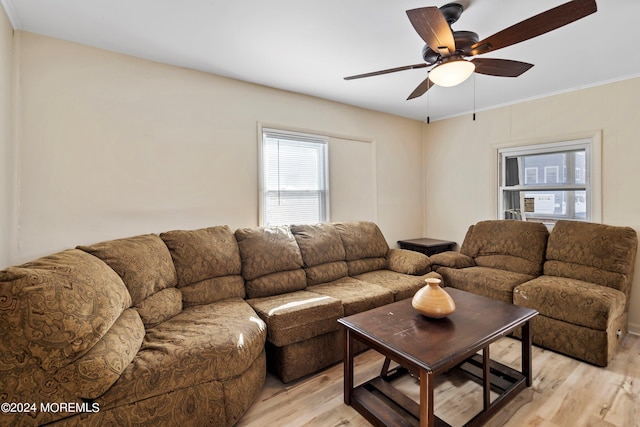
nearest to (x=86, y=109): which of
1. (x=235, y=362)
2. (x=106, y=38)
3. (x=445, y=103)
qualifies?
(x=106, y=38)

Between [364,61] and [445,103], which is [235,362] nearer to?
[364,61]

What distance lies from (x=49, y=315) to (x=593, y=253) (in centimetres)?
412

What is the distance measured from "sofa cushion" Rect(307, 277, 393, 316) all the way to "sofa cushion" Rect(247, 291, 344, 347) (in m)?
0.13

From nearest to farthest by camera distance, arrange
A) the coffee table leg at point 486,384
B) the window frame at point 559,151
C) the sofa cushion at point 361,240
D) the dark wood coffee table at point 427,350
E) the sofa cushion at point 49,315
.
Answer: the sofa cushion at point 49,315, the dark wood coffee table at point 427,350, the coffee table leg at point 486,384, the window frame at point 559,151, the sofa cushion at point 361,240

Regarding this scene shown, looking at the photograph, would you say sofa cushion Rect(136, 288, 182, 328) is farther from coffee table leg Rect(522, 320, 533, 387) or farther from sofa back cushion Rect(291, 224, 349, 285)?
coffee table leg Rect(522, 320, 533, 387)

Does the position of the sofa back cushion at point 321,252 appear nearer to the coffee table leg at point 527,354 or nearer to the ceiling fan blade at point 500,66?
the coffee table leg at point 527,354

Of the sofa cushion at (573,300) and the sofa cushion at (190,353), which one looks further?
the sofa cushion at (573,300)

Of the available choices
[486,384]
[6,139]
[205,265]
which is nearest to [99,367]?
[205,265]

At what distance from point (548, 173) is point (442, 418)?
323 cm

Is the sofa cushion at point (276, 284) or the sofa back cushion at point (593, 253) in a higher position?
the sofa back cushion at point (593, 253)

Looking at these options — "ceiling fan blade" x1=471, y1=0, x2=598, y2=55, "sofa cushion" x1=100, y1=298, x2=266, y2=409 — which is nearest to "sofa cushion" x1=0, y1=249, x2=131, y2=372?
"sofa cushion" x1=100, y1=298, x2=266, y2=409

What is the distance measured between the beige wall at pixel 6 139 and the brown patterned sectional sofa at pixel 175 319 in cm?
53

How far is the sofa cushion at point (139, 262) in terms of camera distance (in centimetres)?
197

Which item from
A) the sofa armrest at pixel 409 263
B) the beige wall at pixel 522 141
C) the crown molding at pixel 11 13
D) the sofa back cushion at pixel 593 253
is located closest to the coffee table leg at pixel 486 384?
the sofa armrest at pixel 409 263
